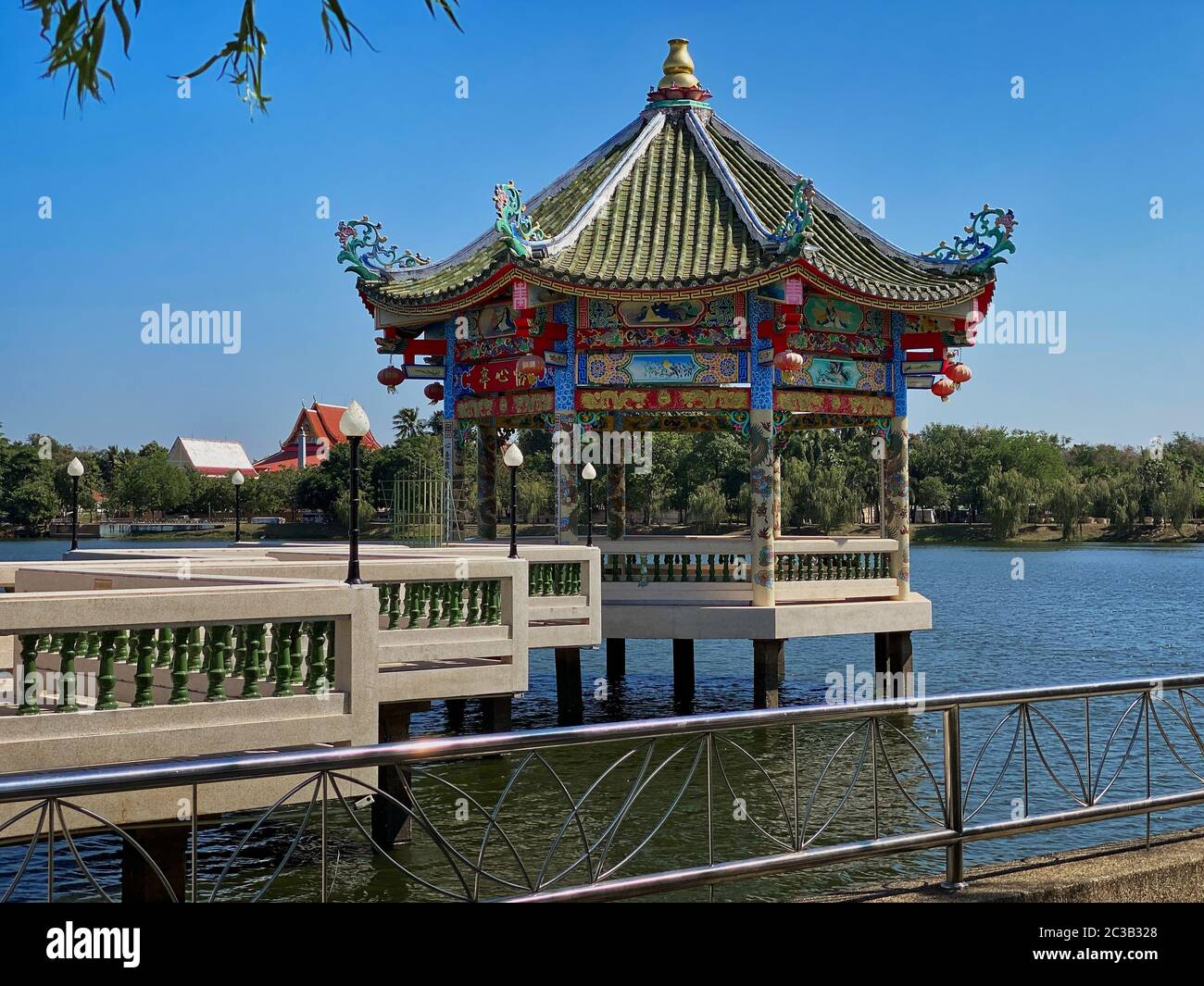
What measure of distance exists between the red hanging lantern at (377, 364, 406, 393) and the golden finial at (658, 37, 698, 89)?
24.7 ft

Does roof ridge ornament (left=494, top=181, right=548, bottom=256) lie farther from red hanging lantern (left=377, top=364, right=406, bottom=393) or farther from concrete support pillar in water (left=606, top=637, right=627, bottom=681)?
concrete support pillar in water (left=606, top=637, right=627, bottom=681)

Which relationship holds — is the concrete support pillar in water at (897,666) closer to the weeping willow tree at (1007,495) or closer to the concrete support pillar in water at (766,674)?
the concrete support pillar in water at (766,674)

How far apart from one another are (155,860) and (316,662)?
1946mm

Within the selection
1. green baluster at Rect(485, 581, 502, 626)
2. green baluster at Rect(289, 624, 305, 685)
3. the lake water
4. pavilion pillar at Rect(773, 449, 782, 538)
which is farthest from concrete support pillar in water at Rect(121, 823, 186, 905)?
pavilion pillar at Rect(773, 449, 782, 538)

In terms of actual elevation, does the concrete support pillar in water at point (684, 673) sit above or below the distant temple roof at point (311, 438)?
below

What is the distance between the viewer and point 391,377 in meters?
23.9

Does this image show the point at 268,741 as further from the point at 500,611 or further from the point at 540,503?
the point at 540,503

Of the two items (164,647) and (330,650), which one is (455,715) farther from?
(164,647)

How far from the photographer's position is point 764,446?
67.9 ft

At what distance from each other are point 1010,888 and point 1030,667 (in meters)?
25.4

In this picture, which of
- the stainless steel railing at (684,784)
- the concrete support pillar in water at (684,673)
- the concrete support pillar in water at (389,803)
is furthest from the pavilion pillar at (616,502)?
the stainless steel railing at (684,784)

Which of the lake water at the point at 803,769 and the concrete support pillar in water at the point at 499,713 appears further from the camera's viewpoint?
the concrete support pillar in water at the point at 499,713

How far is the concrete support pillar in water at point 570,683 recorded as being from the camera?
773 inches

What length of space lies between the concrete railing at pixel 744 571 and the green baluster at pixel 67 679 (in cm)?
1239
